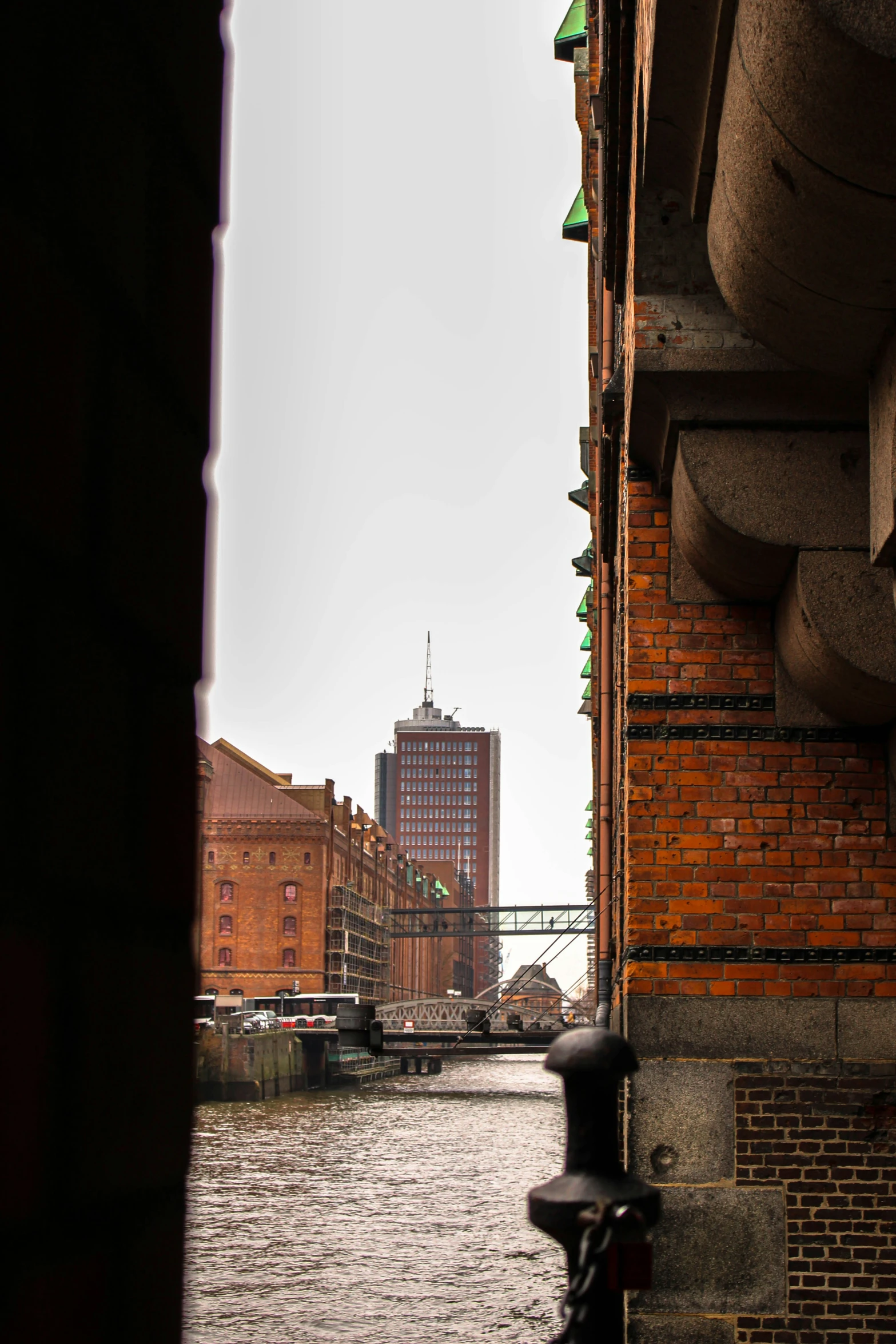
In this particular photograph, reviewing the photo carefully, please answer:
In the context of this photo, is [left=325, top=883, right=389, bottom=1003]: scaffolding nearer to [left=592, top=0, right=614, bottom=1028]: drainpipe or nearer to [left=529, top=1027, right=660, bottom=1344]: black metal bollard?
[left=592, top=0, right=614, bottom=1028]: drainpipe

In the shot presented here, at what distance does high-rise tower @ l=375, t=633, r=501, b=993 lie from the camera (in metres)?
187

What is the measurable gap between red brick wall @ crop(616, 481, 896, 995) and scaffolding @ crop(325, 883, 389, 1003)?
67.6 m

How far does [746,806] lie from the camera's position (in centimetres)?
667

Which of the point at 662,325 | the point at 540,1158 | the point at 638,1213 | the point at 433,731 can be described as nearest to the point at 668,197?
the point at 662,325

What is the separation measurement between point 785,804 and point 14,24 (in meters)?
6.13

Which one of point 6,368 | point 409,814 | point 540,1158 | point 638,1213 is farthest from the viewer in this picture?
point 409,814

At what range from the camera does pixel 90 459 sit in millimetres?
962

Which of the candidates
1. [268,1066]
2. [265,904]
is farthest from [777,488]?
[265,904]

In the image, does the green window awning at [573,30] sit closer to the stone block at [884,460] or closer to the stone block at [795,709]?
the stone block at [795,709]

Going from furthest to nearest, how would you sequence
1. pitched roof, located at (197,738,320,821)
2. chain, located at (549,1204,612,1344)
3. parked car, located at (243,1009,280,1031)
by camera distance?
pitched roof, located at (197,738,320,821)
parked car, located at (243,1009,280,1031)
chain, located at (549,1204,612,1344)

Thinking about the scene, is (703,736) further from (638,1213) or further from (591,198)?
(591,198)

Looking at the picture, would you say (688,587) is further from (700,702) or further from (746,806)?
(746,806)

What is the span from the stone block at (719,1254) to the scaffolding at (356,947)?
67669 mm

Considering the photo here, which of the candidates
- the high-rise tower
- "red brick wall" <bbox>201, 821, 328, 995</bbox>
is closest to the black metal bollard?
"red brick wall" <bbox>201, 821, 328, 995</bbox>
